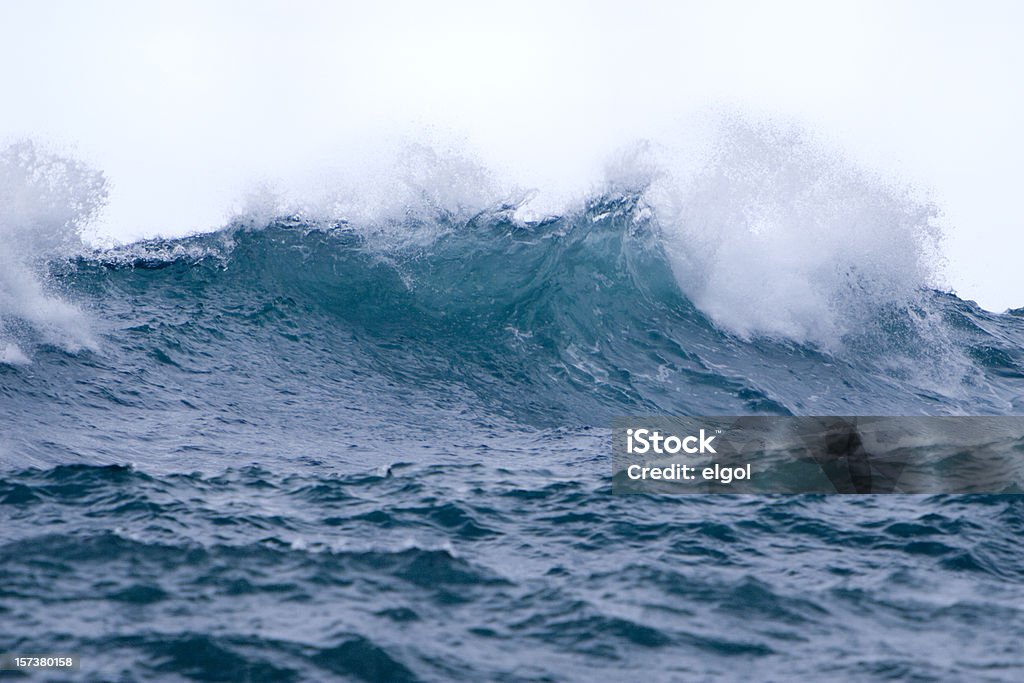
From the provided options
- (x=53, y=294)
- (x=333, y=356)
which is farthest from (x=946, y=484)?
(x=53, y=294)

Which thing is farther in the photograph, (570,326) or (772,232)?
(772,232)

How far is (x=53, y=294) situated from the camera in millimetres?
15430

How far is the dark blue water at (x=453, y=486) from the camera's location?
6.93m

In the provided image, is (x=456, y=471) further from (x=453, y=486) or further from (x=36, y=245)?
(x=36, y=245)

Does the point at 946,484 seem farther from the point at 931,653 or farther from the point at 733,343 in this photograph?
the point at 733,343

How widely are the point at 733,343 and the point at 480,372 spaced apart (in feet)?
16.1

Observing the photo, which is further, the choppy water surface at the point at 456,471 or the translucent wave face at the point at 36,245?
the translucent wave face at the point at 36,245

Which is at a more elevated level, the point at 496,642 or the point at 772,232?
the point at 772,232

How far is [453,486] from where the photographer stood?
34.1ft

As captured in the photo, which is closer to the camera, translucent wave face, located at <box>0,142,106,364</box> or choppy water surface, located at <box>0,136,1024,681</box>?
choppy water surface, located at <box>0,136,1024,681</box>

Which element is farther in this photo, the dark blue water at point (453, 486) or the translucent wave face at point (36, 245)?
the translucent wave face at point (36, 245)

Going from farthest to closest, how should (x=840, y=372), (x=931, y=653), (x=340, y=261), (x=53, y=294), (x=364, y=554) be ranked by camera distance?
(x=340, y=261)
(x=840, y=372)
(x=53, y=294)
(x=364, y=554)
(x=931, y=653)

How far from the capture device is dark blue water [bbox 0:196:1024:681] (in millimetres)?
6926

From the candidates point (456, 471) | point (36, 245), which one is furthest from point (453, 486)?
point (36, 245)
